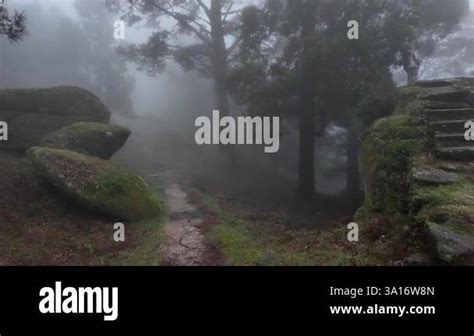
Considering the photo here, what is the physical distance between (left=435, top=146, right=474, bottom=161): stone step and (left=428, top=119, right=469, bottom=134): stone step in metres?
0.98

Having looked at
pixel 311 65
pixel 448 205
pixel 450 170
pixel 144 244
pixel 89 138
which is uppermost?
pixel 311 65

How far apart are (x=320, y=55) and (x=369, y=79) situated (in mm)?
1830

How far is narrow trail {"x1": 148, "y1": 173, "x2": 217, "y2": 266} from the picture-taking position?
7797 mm

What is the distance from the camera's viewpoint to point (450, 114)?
9.70 meters

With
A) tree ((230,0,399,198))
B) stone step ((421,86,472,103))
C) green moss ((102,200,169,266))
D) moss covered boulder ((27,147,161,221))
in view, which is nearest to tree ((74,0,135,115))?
tree ((230,0,399,198))

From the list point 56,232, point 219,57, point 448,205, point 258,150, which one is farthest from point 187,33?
point 448,205

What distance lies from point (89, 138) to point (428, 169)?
974 centimetres

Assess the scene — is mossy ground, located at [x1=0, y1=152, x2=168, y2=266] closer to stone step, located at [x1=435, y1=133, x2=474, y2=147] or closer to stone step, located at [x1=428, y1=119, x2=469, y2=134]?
stone step, located at [x1=435, y1=133, x2=474, y2=147]

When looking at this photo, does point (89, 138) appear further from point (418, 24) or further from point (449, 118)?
point (418, 24)

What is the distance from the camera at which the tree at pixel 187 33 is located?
1747 cm

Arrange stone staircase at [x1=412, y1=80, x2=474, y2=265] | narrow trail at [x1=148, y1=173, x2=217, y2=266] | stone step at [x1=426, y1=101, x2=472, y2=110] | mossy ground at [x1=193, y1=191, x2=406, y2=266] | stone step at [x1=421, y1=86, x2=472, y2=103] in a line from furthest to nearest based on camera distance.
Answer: stone step at [x1=421, y1=86, x2=472, y2=103], stone step at [x1=426, y1=101, x2=472, y2=110], narrow trail at [x1=148, y1=173, x2=217, y2=266], mossy ground at [x1=193, y1=191, x2=406, y2=266], stone staircase at [x1=412, y1=80, x2=474, y2=265]

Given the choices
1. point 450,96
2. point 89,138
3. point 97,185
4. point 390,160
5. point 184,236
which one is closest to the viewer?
point 390,160

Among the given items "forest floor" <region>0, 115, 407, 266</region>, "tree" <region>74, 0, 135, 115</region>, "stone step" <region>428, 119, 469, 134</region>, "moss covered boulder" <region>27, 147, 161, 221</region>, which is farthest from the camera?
"tree" <region>74, 0, 135, 115</region>
